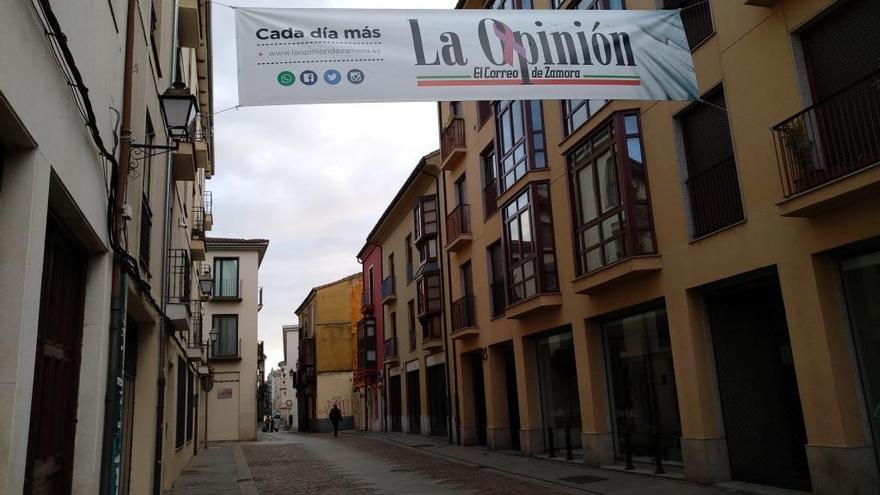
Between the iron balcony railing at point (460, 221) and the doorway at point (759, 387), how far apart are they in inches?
456

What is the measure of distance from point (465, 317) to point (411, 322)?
27.5 feet

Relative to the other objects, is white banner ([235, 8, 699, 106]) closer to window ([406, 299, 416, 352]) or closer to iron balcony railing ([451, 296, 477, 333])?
iron balcony railing ([451, 296, 477, 333])

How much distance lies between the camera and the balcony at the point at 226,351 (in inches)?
1364

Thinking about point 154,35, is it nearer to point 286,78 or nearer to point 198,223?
point 286,78

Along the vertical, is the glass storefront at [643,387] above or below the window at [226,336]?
below

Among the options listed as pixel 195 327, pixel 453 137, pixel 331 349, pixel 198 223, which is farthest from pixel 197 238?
pixel 331 349

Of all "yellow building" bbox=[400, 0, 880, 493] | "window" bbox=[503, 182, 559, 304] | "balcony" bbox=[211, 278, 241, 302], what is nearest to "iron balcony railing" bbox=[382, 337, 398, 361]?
"balcony" bbox=[211, 278, 241, 302]

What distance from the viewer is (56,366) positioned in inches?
228

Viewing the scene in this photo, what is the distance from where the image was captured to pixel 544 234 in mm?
16156

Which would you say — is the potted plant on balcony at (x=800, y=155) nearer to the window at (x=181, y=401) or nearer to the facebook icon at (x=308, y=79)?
the facebook icon at (x=308, y=79)

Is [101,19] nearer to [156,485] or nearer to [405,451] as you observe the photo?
[156,485]

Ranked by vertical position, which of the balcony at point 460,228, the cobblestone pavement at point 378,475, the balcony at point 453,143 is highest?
the balcony at point 453,143

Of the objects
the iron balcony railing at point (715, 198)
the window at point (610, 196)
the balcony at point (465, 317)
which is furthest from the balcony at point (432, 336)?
the iron balcony railing at point (715, 198)

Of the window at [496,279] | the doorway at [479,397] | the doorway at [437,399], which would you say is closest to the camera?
the window at [496,279]
